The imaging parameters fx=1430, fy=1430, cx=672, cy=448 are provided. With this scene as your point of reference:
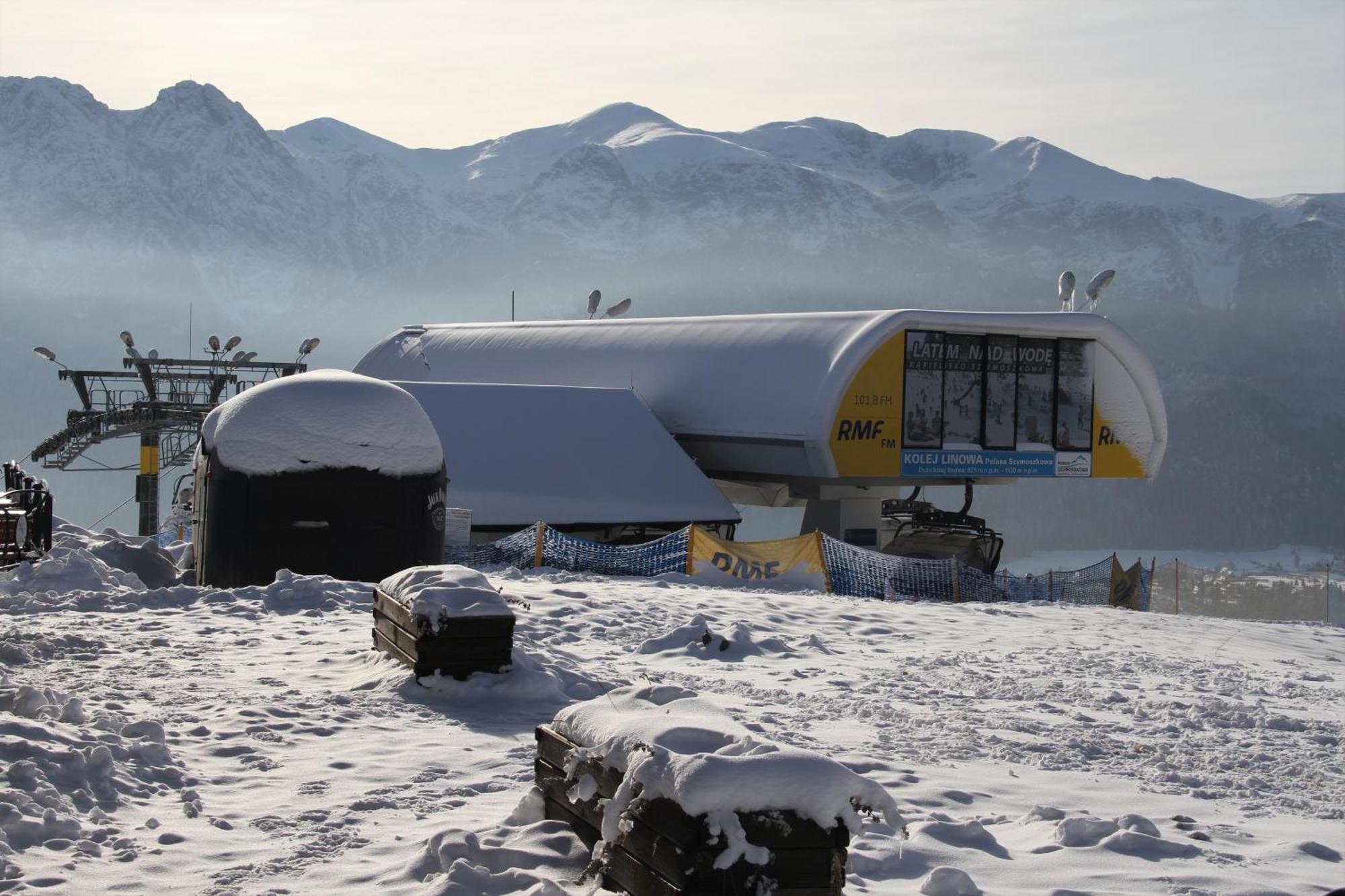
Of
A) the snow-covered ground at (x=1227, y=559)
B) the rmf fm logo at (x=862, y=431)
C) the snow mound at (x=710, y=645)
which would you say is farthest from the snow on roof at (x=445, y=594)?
the snow-covered ground at (x=1227, y=559)

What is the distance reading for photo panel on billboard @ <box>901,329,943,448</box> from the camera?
104 feet

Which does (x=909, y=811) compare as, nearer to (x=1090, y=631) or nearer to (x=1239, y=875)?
(x=1239, y=875)

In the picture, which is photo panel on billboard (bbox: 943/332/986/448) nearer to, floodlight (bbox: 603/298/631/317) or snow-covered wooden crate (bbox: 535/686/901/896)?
floodlight (bbox: 603/298/631/317)

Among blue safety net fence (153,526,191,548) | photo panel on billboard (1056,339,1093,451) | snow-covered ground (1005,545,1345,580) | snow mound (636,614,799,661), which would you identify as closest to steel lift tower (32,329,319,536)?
blue safety net fence (153,526,191,548)

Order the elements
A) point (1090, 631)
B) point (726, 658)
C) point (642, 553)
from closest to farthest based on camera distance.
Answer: point (726, 658)
point (1090, 631)
point (642, 553)

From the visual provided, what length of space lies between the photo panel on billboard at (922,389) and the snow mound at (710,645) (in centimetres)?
1939

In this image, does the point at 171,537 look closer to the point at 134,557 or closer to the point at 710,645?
the point at 134,557

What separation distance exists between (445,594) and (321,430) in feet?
24.1

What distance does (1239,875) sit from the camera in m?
6.59

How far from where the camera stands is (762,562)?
21.0 metres

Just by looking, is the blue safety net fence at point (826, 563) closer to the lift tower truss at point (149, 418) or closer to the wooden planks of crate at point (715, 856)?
the wooden planks of crate at point (715, 856)

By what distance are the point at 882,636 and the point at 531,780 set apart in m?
7.10

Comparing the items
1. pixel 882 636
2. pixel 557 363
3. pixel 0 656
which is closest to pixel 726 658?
pixel 882 636

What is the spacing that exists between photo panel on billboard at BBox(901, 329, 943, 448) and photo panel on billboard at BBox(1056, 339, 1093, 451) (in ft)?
11.0
